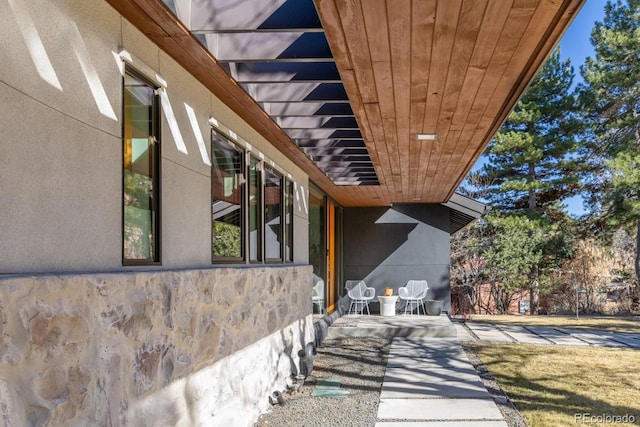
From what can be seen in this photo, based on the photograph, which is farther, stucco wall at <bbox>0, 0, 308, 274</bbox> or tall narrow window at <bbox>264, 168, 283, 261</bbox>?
tall narrow window at <bbox>264, 168, 283, 261</bbox>

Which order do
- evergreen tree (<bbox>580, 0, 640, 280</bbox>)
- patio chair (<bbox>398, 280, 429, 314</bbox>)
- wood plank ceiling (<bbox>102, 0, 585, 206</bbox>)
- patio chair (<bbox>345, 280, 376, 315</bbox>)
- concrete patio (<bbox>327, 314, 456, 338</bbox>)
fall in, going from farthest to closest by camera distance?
evergreen tree (<bbox>580, 0, 640, 280</bbox>) → patio chair (<bbox>345, 280, 376, 315</bbox>) → patio chair (<bbox>398, 280, 429, 314</bbox>) → concrete patio (<bbox>327, 314, 456, 338</bbox>) → wood plank ceiling (<bbox>102, 0, 585, 206</bbox>)

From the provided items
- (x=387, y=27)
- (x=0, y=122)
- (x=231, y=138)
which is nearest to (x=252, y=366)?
(x=231, y=138)

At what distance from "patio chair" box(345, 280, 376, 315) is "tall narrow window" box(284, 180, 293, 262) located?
526 cm

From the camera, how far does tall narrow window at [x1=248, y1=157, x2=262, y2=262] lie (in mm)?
5859

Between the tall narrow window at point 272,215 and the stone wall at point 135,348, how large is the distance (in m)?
0.89

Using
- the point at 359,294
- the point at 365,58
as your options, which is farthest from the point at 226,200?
the point at 359,294

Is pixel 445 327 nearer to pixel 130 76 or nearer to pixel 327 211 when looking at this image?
pixel 327 211

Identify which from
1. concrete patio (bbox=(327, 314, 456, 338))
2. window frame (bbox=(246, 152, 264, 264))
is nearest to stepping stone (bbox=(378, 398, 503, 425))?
window frame (bbox=(246, 152, 264, 264))

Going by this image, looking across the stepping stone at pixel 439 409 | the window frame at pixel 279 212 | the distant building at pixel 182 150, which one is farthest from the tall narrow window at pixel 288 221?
the stepping stone at pixel 439 409

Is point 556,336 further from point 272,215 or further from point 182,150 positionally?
point 182,150

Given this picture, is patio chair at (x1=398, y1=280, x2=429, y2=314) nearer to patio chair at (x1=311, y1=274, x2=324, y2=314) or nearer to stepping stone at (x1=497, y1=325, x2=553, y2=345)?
stepping stone at (x1=497, y1=325, x2=553, y2=345)

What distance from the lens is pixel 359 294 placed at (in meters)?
12.8

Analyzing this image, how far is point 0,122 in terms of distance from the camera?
2162mm

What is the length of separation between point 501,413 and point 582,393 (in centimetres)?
134
